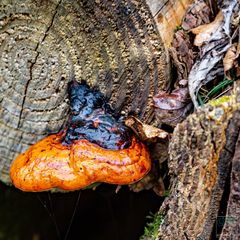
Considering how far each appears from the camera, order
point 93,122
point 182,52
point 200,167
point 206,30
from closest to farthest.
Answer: point 200,167 → point 206,30 → point 182,52 → point 93,122

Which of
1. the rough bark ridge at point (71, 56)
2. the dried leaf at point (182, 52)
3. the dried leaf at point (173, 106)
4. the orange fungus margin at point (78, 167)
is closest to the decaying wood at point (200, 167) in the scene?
the orange fungus margin at point (78, 167)

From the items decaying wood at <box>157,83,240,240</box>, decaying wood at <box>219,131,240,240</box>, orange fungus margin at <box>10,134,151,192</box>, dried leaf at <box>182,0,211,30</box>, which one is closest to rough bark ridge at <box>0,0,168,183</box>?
dried leaf at <box>182,0,211,30</box>

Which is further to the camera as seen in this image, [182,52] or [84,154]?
[182,52]

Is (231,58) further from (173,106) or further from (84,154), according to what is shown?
(84,154)

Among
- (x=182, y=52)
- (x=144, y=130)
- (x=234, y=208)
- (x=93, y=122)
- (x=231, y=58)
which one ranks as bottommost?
(x=234, y=208)

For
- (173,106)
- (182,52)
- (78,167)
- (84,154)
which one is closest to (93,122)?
(84,154)

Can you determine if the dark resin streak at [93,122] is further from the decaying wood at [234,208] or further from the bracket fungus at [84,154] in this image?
the decaying wood at [234,208]
